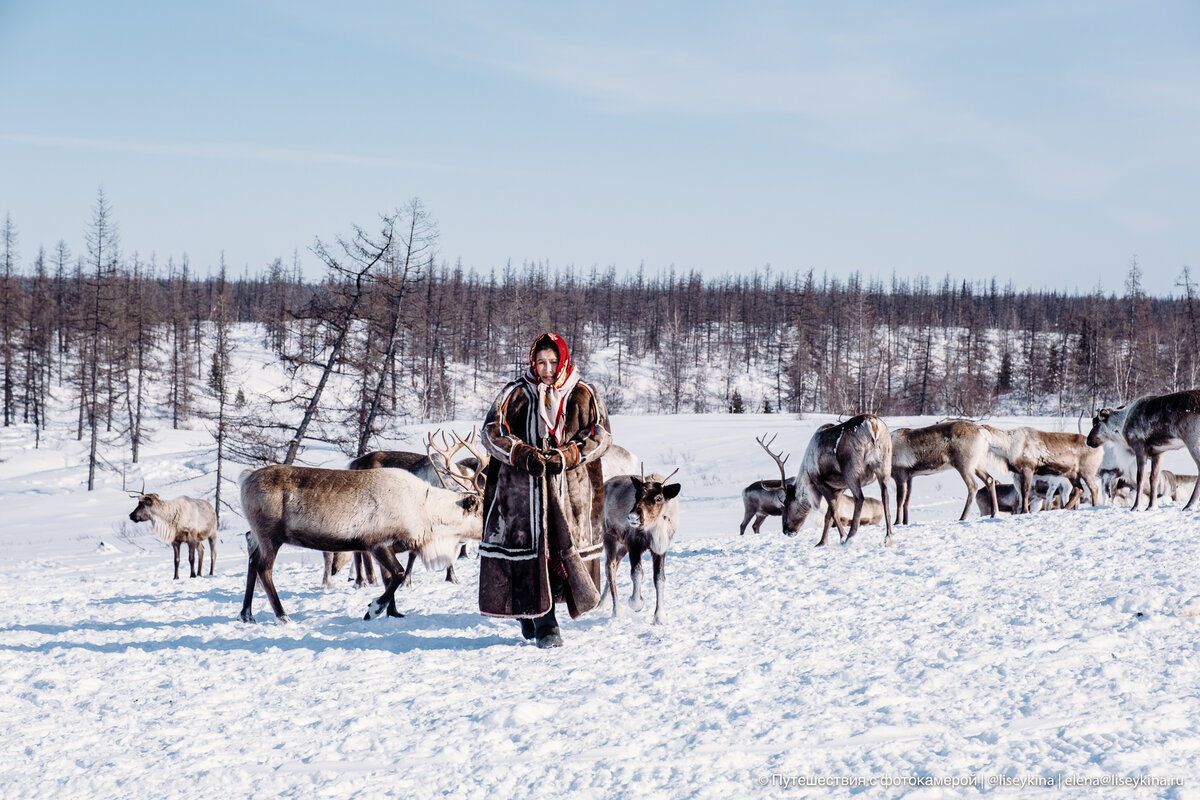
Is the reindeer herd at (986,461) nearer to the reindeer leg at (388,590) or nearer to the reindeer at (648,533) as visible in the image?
the reindeer at (648,533)

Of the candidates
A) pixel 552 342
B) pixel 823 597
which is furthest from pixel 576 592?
pixel 823 597

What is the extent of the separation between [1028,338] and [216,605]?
98.9m

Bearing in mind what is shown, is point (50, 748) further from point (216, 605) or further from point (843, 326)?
point (843, 326)

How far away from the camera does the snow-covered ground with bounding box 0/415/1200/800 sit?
3367 millimetres

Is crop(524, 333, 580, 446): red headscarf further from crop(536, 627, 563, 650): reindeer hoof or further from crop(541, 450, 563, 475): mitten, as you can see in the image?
crop(536, 627, 563, 650): reindeer hoof

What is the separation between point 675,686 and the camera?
4.53 m

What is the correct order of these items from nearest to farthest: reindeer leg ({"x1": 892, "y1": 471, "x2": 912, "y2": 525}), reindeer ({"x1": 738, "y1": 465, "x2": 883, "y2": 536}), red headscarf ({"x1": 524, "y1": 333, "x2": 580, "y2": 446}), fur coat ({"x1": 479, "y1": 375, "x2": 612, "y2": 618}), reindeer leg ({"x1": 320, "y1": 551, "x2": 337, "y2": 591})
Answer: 1. fur coat ({"x1": 479, "y1": 375, "x2": 612, "y2": 618})
2. red headscarf ({"x1": 524, "y1": 333, "x2": 580, "y2": 446})
3. reindeer leg ({"x1": 320, "y1": 551, "x2": 337, "y2": 591})
4. reindeer leg ({"x1": 892, "y1": 471, "x2": 912, "y2": 525})
5. reindeer ({"x1": 738, "y1": 465, "x2": 883, "y2": 536})

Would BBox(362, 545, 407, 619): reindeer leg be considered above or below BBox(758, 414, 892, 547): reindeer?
below

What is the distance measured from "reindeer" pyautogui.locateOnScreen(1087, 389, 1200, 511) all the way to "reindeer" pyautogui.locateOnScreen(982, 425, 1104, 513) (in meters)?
1.44

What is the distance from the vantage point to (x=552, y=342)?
557cm

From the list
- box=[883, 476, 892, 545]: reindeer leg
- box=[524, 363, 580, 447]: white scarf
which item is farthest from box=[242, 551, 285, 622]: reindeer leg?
box=[883, 476, 892, 545]: reindeer leg

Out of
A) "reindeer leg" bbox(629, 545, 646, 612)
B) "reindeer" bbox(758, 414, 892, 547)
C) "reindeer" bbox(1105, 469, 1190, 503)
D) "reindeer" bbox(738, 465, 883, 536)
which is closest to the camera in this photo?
"reindeer leg" bbox(629, 545, 646, 612)

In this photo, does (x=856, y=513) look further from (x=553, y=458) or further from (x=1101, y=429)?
(x=553, y=458)

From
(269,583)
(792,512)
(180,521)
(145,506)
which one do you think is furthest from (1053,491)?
(145,506)
